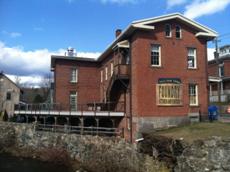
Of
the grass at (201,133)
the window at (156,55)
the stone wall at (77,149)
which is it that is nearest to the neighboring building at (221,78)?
the window at (156,55)

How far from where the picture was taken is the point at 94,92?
35562 millimetres

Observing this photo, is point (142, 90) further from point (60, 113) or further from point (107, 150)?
point (60, 113)

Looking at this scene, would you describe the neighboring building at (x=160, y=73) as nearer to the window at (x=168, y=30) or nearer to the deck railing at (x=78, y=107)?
the window at (x=168, y=30)

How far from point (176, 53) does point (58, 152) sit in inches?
498

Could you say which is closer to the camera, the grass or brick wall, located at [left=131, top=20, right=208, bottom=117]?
the grass

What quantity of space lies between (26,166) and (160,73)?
42.4ft

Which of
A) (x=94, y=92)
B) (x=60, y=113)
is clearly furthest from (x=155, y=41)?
(x=94, y=92)

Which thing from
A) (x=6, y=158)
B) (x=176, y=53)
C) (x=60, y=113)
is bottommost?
(x=6, y=158)

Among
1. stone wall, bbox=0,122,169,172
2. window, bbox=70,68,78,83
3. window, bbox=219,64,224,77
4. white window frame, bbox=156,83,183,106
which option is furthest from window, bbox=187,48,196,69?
window, bbox=219,64,224,77

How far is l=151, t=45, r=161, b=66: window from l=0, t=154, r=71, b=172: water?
Answer: 10.4m

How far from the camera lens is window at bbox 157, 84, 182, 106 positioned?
2277 cm

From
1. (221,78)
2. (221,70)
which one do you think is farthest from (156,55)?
(221,70)

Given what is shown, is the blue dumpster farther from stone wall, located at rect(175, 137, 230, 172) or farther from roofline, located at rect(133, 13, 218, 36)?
stone wall, located at rect(175, 137, 230, 172)

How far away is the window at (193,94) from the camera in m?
24.1
